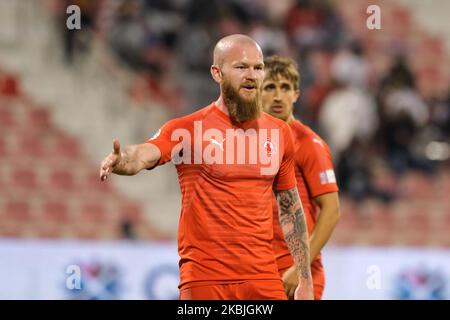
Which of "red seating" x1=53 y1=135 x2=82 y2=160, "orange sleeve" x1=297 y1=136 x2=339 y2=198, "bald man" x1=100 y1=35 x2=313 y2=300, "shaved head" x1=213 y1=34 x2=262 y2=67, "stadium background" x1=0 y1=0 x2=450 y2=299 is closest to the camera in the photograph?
"bald man" x1=100 y1=35 x2=313 y2=300

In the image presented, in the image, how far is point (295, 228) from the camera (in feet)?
17.8

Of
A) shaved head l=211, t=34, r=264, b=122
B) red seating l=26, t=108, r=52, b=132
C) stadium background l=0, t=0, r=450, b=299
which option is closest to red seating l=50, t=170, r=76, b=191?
stadium background l=0, t=0, r=450, b=299

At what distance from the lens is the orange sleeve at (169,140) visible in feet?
16.1

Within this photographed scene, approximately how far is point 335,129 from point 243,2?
239cm

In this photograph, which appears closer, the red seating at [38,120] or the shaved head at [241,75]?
the shaved head at [241,75]

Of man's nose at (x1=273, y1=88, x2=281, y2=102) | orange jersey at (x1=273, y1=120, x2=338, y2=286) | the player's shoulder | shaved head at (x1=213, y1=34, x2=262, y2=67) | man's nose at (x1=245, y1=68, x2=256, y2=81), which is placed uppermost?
shaved head at (x1=213, y1=34, x2=262, y2=67)

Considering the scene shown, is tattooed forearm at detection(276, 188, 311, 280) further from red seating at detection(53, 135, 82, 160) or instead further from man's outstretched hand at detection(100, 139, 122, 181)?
red seating at detection(53, 135, 82, 160)

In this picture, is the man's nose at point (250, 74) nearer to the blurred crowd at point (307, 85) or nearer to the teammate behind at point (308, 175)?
the teammate behind at point (308, 175)

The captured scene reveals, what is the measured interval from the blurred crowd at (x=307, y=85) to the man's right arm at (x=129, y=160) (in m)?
7.38

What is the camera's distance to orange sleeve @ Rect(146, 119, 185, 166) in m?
4.89

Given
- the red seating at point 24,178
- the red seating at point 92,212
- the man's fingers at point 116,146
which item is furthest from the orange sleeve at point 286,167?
the red seating at point 24,178

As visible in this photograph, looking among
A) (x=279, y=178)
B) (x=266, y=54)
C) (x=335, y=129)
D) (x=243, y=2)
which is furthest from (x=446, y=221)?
(x=279, y=178)

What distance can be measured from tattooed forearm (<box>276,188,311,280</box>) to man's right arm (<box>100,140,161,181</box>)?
2.78ft

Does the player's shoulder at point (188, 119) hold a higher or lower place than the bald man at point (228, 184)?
higher
